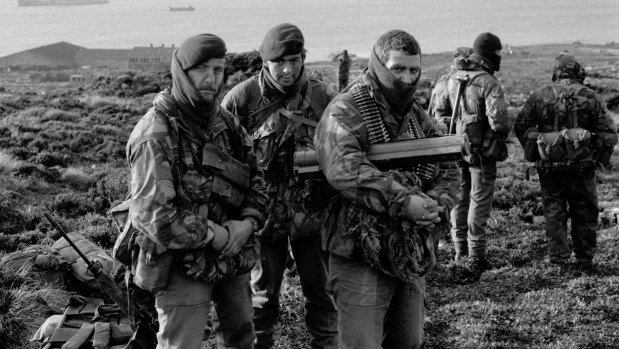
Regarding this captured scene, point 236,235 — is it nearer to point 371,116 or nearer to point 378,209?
point 378,209

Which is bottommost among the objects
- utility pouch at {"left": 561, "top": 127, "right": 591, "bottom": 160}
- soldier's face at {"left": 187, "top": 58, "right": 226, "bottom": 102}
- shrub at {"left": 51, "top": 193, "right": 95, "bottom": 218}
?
shrub at {"left": 51, "top": 193, "right": 95, "bottom": 218}

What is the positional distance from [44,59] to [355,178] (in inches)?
3082

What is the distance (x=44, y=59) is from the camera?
74625 mm

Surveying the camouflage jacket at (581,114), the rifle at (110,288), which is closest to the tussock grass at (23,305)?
the rifle at (110,288)

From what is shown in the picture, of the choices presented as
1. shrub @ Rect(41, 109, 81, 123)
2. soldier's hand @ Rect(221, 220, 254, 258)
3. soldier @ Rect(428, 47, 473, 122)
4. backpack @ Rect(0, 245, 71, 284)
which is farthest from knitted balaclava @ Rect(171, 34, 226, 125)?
shrub @ Rect(41, 109, 81, 123)

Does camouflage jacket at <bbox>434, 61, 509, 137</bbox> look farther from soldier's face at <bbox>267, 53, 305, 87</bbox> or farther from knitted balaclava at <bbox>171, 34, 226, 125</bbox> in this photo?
knitted balaclava at <bbox>171, 34, 226, 125</bbox>

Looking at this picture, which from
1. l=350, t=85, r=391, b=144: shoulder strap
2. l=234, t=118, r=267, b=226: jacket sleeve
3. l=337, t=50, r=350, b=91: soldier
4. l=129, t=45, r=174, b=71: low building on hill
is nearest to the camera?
l=350, t=85, r=391, b=144: shoulder strap

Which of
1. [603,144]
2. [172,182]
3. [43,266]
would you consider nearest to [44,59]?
[43,266]

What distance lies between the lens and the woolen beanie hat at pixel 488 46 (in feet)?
24.2

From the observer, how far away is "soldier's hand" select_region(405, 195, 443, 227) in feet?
12.0

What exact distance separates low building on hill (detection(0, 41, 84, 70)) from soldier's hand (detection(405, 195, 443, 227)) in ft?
220

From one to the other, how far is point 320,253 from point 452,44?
255 ft

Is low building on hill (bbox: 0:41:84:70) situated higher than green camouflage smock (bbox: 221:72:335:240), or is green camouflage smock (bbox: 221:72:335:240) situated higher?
low building on hill (bbox: 0:41:84:70)

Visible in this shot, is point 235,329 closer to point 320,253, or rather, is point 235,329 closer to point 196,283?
point 196,283
